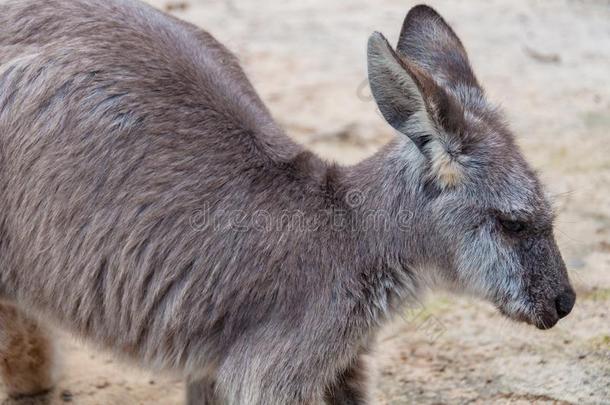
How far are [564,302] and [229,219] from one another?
3.87ft

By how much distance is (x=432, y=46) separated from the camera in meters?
3.95

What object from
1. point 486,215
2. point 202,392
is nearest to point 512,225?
point 486,215

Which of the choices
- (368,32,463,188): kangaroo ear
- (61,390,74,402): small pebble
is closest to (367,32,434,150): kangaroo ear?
(368,32,463,188): kangaroo ear

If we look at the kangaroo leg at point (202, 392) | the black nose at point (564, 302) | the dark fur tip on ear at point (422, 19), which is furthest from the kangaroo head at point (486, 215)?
the kangaroo leg at point (202, 392)

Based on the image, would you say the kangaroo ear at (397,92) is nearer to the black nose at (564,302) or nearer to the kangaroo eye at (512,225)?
the kangaroo eye at (512,225)

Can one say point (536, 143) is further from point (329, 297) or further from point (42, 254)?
point (42, 254)

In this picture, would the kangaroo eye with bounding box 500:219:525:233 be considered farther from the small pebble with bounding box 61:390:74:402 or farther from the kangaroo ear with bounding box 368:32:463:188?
the small pebble with bounding box 61:390:74:402

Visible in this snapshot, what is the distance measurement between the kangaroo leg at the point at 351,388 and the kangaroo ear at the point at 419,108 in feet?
2.53

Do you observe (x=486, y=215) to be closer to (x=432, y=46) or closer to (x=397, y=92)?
(x=397, y=92)

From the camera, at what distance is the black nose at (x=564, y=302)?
3588mm

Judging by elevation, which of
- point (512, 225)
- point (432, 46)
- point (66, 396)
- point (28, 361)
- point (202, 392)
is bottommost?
point (66, 396)

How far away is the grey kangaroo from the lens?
11.6 feet

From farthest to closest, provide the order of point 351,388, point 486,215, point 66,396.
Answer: point 66,396, point 351,388, point 486,215

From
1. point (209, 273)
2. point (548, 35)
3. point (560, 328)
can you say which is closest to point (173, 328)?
point (209, 273)
